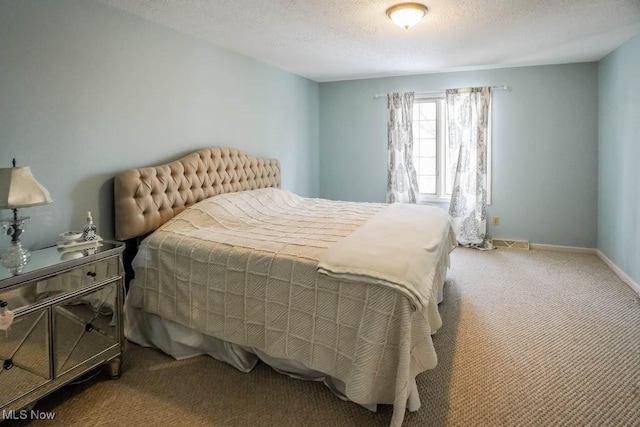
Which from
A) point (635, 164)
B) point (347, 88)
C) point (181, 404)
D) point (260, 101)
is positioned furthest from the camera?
point (347, 88)

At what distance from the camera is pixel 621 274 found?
3637 millimetres

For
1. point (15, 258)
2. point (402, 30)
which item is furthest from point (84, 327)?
point (402, 30)

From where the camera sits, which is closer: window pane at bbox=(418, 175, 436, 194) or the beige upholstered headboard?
the beige upholstered headboard

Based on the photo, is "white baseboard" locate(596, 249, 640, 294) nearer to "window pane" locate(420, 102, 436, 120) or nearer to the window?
the window

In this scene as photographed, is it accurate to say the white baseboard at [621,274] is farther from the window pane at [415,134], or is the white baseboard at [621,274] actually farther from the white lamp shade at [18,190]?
the white lamp shade at [18,190]

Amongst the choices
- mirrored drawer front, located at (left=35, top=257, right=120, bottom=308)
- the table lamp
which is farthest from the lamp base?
mirrored drawer front, located at (left=35, top=257, right=120, bottom=308)

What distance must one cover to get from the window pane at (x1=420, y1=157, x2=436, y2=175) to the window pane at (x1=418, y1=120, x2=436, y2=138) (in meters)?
0.32

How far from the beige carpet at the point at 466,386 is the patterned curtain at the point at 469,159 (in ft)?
6.58

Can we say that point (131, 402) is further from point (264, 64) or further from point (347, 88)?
point (347, 88)

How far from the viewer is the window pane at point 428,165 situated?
5.23m

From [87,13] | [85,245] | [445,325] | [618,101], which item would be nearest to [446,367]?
[445,325]

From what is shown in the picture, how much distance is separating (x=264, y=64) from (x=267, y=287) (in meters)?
3.09

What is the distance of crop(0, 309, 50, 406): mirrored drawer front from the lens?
63.8 inches

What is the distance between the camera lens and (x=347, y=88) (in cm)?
548
